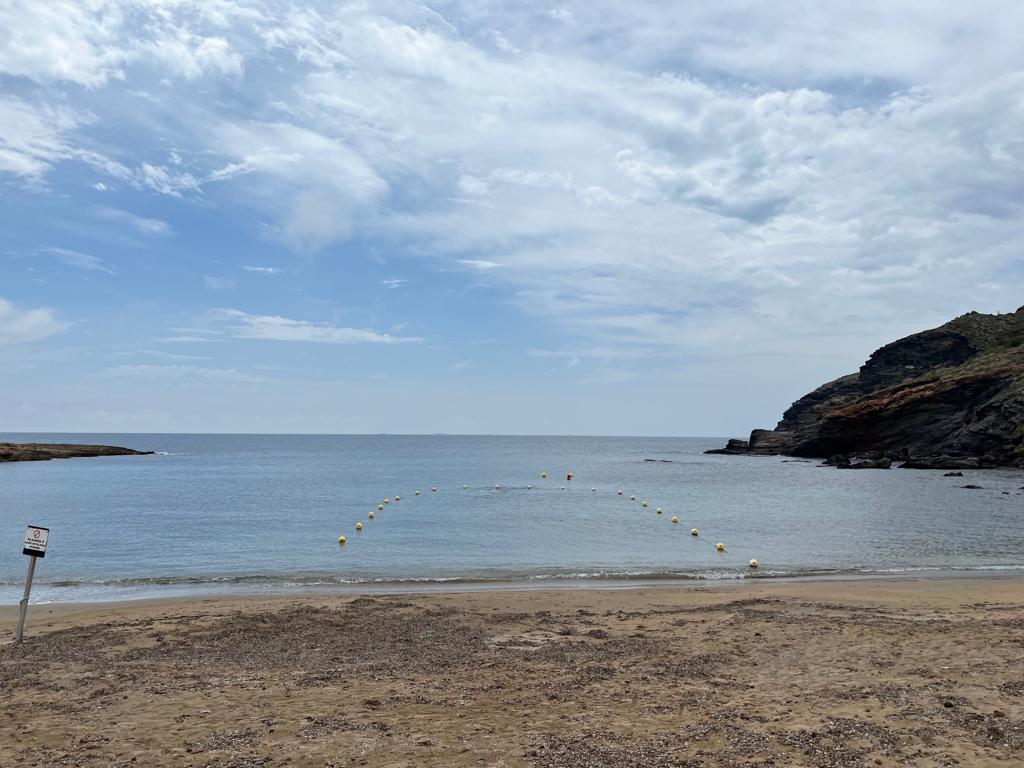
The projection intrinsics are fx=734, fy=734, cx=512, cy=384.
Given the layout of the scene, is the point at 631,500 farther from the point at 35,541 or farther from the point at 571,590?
the point at 35,541

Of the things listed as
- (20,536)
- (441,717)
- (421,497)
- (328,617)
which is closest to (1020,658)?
(441,717)

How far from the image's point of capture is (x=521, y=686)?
370 inches

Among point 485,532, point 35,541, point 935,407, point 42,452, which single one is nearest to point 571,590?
point 35,541

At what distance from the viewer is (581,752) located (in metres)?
7.05

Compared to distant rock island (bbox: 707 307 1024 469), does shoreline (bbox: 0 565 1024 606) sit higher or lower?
lower

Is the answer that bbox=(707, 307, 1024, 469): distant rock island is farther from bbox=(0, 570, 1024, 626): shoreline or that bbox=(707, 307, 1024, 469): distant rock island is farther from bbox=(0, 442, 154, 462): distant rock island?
bbox=(0, 442, 154, 462): distant rock island

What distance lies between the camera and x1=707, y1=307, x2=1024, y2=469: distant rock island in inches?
2847

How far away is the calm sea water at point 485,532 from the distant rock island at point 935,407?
445 inches

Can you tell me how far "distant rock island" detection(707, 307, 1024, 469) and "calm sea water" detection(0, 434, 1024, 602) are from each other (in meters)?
11.3

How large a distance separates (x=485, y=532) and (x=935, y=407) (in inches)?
2712

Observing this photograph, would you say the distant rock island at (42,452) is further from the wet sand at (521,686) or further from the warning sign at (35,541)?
the warning sign at (35,541)

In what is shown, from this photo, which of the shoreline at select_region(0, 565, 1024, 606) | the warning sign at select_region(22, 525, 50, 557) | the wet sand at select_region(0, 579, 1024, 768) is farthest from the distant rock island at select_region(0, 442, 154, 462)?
the warning sign at select_region(22, 525, 50, 557)

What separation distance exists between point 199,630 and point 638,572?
12896 mm

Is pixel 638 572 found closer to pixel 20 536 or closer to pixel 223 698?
pixel 223 698
